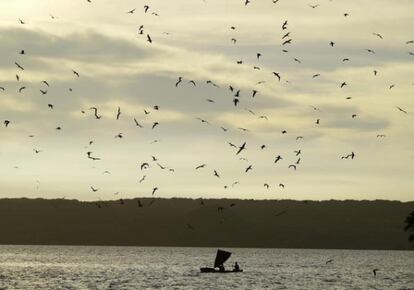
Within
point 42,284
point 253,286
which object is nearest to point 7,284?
point 42,284

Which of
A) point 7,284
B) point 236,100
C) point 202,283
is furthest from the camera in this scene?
point 202,283

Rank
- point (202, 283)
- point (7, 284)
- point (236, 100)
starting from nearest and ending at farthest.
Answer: point (236, 100), point (7, 284), point (202, 283)

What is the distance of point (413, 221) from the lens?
509 feet

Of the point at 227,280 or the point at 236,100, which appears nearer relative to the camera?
the point at 236,100

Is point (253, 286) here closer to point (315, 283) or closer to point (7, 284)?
point (315, 283)

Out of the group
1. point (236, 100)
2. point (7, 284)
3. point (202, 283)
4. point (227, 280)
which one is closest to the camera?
point (236, 100)

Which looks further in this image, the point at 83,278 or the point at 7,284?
the point at 83,278

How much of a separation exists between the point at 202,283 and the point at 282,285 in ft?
42.4

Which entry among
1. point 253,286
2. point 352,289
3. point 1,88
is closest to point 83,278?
point 253,286

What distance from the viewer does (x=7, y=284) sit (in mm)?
140875

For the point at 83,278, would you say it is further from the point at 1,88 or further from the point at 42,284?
the point at 1,88

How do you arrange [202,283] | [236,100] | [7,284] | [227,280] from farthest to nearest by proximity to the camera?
[227,280] → [202,283] → [7,284] → [236,100]

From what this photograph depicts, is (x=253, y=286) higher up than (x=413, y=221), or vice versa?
(x=413, y=221)

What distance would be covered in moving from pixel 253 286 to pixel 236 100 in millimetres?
81139
